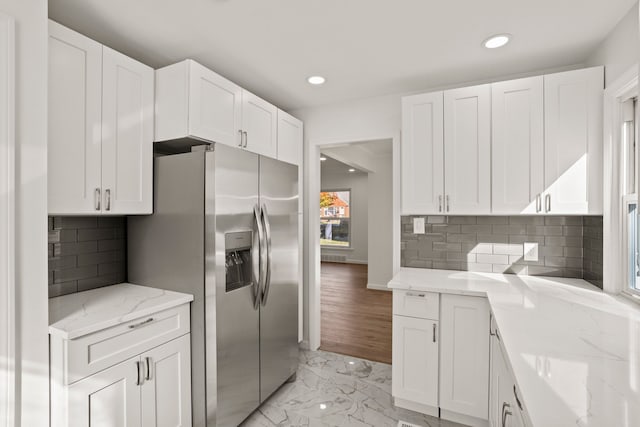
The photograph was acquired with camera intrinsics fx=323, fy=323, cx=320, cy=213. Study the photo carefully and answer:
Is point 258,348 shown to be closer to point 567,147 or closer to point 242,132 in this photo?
point 242,132

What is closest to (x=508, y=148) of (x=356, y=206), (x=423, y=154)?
(x=423, y=154)

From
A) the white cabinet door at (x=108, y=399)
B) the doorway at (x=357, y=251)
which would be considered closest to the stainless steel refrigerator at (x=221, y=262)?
the white cabinet door at (x=108, y=399)

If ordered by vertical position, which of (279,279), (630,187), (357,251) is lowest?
(357,251)

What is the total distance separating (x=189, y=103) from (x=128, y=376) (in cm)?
156

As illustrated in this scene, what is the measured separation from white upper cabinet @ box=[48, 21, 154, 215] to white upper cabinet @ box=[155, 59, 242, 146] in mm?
80

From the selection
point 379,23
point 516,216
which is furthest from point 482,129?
point 379,23

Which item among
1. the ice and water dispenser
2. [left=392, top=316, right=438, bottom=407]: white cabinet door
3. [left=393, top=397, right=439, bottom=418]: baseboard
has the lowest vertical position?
[left=393, top=397, right=439, bottom=418]: baseboard

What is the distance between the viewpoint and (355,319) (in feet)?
14.1

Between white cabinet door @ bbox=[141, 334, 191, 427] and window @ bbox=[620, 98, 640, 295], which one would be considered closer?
white cabinet door @ bbox=[141, 334, 191, 427]

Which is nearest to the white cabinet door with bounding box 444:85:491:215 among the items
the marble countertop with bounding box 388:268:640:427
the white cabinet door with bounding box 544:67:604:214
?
the white cabinet door with bounding box 544:67:604:214

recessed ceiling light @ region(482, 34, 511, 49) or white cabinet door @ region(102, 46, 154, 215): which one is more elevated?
recessed ceiling light @ region(482, 34, 511, 49)

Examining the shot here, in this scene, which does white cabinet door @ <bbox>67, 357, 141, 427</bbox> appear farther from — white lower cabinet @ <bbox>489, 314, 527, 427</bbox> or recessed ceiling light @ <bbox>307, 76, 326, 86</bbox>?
recessed ceiling light @ <bbox>307, 76, 326, 86</bbox>

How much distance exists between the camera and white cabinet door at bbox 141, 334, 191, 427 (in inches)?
67.5

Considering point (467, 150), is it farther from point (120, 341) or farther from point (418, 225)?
point (120, 341)
